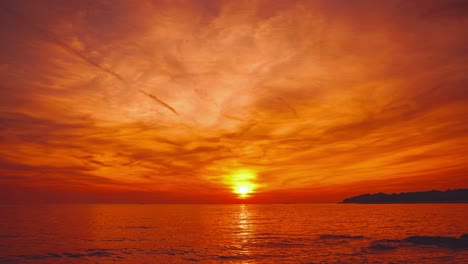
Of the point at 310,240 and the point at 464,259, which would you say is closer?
the point at 464,259

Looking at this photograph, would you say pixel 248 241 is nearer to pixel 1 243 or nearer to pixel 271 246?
pixel 271 246

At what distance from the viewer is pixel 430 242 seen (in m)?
46.0

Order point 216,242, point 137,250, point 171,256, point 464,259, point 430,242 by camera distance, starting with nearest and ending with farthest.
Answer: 1. point 464,259
2. point 171,256
3. point 137,250
4. point 430,242
5. point 216,242

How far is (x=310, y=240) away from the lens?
2064 inches

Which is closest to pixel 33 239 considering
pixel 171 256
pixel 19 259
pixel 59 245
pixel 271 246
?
pixel 59 245

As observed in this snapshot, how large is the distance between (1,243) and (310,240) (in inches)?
1782

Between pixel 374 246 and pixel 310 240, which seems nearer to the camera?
pixel 374 246

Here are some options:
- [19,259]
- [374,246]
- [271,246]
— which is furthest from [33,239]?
[374,246]

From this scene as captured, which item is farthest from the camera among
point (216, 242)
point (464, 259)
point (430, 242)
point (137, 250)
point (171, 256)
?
point (216, 242)

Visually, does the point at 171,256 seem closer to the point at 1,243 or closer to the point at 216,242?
the point at 216,242

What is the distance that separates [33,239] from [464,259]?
58.3m

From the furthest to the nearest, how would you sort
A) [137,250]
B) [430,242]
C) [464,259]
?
[430,242], [137,250], [464,259]

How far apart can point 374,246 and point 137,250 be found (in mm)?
31047

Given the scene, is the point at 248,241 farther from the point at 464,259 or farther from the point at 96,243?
the point at 464,259
